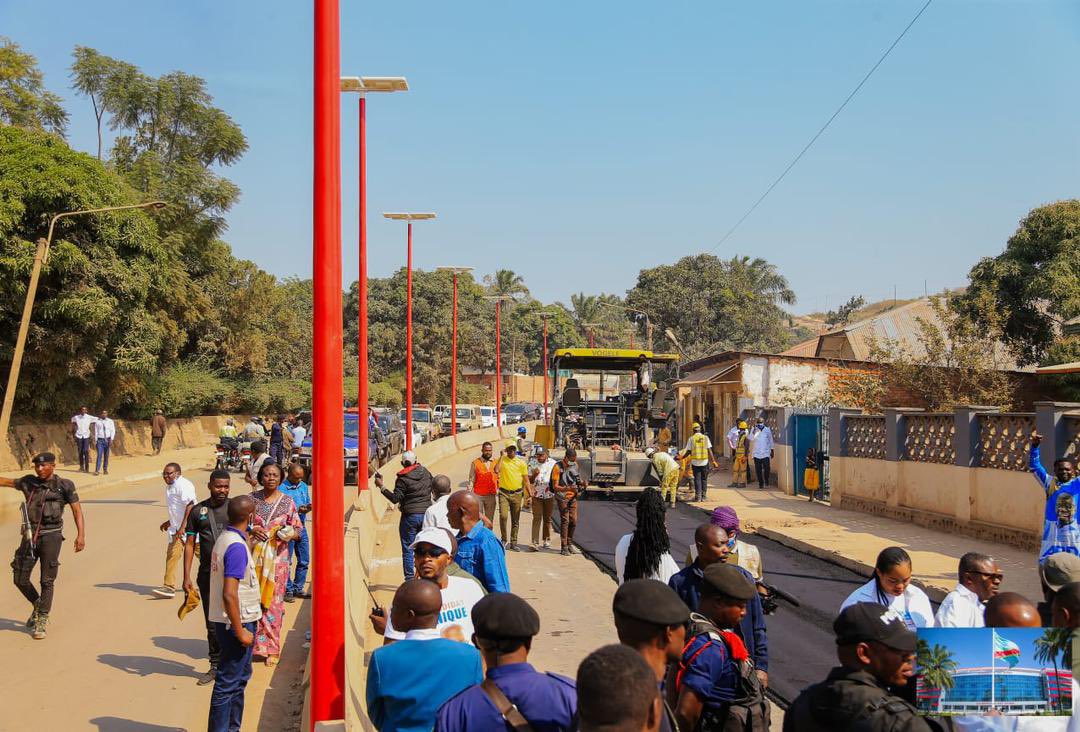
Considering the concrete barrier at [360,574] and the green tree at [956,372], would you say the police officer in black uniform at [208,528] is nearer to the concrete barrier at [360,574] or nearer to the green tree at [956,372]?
the concrete barrier at [360,574]

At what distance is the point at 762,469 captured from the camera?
26125 mm

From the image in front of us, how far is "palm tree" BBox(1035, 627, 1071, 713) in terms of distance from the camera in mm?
3271

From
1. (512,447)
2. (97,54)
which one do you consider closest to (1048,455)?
(512,447)

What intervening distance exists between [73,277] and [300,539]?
940 inches

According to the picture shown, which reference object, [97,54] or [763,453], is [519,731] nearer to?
[763,453]

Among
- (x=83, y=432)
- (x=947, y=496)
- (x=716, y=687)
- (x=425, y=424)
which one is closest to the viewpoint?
(x=716, y=687)

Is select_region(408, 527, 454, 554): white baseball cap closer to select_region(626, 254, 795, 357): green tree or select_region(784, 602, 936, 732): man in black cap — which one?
select_region(784, 602, 936, 732): man in black cap

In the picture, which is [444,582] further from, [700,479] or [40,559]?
[700,479]

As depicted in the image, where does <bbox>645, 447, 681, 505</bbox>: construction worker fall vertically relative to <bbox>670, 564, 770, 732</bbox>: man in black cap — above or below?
below

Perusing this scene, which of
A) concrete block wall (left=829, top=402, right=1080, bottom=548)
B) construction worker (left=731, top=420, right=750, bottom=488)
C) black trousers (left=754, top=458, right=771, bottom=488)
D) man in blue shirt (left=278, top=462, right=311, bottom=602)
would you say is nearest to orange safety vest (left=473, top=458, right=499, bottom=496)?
man in blue shirt (left=278, top=462, right=311, bottom=602)

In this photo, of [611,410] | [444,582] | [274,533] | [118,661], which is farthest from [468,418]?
[444,582]

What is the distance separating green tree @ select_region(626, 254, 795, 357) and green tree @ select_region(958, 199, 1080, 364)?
35.4m

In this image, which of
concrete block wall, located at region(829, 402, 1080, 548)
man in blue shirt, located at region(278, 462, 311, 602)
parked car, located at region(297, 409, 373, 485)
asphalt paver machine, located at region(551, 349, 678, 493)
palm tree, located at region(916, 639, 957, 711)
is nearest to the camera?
palm tree, located at region(916, 639, 957, 711)

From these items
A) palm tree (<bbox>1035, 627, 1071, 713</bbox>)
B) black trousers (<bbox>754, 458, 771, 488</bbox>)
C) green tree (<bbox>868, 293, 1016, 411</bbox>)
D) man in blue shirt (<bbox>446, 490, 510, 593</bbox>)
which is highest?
green tree (<bbox>868, 293, 1016, 411</bbox>)
